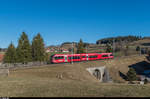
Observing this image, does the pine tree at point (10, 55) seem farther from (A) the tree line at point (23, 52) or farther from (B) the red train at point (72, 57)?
(B) the red train at point (72, 57)

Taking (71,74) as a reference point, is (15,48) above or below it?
above

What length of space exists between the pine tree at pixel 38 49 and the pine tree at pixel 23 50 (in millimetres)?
2810

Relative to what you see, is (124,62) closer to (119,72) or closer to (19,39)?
(119,72)

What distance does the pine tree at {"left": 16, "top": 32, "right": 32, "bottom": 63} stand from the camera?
53.7 meters

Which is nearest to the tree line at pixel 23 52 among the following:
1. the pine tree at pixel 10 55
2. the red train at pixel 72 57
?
the pine tree at pixel 10 55

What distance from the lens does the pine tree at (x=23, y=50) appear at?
176 ft

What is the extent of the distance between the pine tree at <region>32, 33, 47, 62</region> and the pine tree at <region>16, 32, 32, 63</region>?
2810 mm

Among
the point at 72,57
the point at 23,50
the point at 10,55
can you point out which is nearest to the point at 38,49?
the point at 23,50

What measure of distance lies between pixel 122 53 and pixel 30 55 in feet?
266

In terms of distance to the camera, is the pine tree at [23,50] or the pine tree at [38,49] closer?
the pine tree at [23,50]

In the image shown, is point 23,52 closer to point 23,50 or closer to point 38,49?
point 23,50

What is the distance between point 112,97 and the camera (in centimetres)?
1305

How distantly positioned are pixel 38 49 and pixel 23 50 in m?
5.72

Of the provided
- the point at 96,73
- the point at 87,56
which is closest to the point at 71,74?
the point at 96,73
